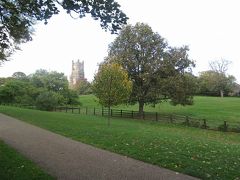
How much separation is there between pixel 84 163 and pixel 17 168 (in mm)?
2066

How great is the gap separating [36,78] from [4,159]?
67.2 m

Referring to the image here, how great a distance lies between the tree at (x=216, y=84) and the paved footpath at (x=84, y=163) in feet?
267

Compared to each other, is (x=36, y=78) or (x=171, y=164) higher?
(x=36, y=78)

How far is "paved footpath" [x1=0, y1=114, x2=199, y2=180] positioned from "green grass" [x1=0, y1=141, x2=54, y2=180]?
1.17ft

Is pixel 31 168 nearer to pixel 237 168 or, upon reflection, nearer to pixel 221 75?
pixel 237 168

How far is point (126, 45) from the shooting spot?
38906mm

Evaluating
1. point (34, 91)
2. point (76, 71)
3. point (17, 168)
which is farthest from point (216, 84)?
point (76, 71)

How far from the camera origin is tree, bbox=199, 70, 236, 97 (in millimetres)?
91312

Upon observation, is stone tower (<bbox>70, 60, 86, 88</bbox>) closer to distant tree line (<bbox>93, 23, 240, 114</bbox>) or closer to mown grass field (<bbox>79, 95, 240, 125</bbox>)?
mown grass field (<bbox>79, 95, 240, 125</bbox>)

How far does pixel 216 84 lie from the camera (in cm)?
9300

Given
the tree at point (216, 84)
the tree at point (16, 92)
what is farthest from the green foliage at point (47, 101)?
the tree at point (216, 84)

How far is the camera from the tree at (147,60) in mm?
37250

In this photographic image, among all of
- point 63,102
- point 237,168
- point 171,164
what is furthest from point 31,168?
point 63,102

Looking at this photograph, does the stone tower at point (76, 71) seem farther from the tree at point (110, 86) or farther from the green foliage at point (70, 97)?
the tree at point (110, 86)
